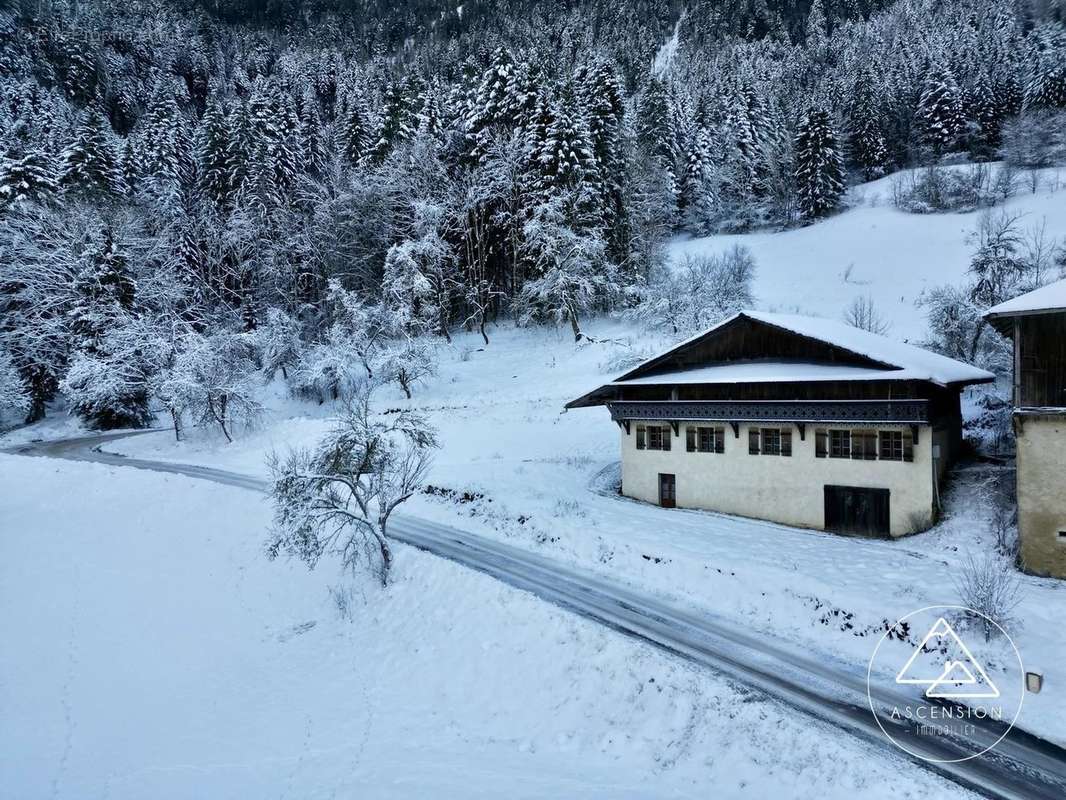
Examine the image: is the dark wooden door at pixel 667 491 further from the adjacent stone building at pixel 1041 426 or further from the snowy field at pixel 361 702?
the adjacent stone building at pixel 1041 426

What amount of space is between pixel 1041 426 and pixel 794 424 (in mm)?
7490

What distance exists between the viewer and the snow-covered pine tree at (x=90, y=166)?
58.3 metres

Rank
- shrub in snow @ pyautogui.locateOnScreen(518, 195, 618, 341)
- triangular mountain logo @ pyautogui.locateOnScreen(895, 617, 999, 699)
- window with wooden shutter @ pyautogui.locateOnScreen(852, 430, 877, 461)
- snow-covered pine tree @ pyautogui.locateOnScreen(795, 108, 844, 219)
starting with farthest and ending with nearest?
snow-covered pine tree @ pyautogui.locateOnScreen(795, 108, 844, 219), shrub in snow @ pyautogui.locateOnScreen(518, 195, 618, 341), window with wooden shutter @ pyautogui.locateOnScreen(852, 430, 877, 461), triangular mountain logo @ pyautogui.locateOnScreen(895, 617, 999, 699)

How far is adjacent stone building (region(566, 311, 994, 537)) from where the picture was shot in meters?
20.8

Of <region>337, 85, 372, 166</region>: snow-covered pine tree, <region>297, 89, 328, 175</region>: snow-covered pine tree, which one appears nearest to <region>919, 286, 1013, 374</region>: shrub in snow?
<region>337, 85, 372, 166</region>: snow-covered pine tree

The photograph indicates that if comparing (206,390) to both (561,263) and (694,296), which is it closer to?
(561,263)

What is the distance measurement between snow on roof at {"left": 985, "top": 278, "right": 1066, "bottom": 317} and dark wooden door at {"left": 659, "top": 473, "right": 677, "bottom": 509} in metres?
13.2

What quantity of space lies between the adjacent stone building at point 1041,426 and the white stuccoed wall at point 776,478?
11.7 feet

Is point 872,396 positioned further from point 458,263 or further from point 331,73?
point 331,73

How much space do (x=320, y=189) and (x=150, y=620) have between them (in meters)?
46.1

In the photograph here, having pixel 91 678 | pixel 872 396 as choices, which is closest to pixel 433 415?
pixel 91 678

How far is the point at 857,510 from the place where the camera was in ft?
71.1

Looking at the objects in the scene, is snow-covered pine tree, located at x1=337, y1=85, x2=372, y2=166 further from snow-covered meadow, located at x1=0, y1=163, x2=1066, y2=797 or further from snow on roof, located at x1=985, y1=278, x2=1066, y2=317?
snow on roof, located at x1=985, y1=278, x2=1066, y2=317

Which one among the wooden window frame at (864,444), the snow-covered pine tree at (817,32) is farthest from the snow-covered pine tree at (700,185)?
the wooden window frame at (864,444)
